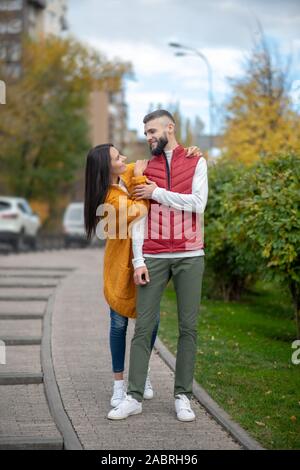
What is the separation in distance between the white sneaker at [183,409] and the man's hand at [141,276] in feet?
2.87

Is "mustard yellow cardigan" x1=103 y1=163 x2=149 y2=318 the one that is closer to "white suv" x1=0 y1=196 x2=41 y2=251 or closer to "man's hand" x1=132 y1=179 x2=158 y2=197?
"man's hand" x1=132 y1=179 x2=158 y2=197

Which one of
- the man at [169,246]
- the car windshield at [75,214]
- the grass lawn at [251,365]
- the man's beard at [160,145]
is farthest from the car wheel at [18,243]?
the man's beard at [160,145]

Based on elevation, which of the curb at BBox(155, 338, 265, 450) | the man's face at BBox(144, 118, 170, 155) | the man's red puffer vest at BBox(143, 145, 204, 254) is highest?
the man's face at BBox(144, 118, 170, 155)

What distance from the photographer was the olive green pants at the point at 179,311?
22.4 ft

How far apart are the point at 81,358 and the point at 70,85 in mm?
41275

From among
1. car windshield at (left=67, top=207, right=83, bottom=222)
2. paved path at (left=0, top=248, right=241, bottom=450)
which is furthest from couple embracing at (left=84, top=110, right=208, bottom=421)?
car windshield at (left=67, top=207, right=83, bottom=222)

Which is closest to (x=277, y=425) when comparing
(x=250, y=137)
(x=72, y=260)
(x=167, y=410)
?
(x=167, y=410)

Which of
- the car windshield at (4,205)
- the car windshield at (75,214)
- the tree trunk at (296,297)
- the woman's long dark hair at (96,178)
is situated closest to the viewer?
the woman's long dark hair at (96,178)

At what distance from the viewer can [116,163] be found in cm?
695

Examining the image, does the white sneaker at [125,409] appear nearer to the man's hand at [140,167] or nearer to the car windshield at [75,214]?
the man's hand at [140,167]

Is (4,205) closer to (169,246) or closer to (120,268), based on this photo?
(120,268)

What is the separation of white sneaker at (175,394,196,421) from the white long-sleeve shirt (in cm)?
101

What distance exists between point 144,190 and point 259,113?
24.1 meters

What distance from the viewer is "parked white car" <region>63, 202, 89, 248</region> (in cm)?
3472
